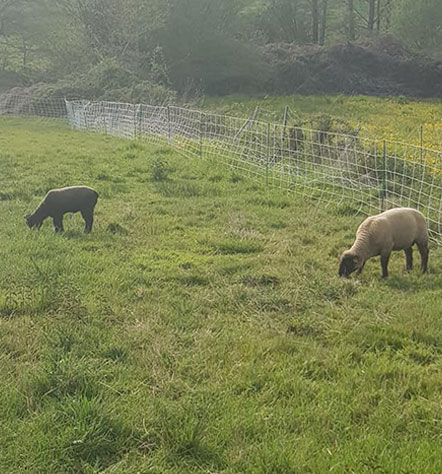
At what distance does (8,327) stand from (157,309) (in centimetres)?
136

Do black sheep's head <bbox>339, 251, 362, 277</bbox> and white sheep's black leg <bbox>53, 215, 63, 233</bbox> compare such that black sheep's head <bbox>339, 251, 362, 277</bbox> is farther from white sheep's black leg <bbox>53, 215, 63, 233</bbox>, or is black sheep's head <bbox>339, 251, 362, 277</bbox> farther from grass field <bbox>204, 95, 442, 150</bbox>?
grass field <bbox>204, 95, 442, 150</bbox>

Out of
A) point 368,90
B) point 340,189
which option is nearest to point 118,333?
point 340,189

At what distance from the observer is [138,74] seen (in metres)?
30.4

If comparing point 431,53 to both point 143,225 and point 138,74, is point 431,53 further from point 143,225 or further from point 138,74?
point 143,225

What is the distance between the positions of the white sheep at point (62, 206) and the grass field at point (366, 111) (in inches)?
320

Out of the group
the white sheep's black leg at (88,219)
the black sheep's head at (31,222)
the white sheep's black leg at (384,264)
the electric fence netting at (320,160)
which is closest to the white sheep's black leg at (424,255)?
the white sheep's black leg at (384,264)

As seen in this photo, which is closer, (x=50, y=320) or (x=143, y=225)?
(x=50, y=320)

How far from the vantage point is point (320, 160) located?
38.7 feet

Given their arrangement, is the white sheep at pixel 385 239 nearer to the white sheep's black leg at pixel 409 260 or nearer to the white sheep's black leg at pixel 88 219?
the white sheep's black leg at pixel 409 260

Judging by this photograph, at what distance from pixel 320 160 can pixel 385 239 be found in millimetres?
5484

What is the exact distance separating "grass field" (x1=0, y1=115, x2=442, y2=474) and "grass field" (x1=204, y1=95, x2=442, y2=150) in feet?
27.5

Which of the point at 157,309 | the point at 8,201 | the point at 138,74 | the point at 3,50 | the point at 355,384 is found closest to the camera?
the point at 355,384

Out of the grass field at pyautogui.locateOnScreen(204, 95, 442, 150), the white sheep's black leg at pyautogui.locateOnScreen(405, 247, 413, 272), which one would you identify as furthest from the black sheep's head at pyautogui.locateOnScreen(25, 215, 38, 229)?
the grass field at pyautogui.locateOnScreen(204, 95, 442, 150)

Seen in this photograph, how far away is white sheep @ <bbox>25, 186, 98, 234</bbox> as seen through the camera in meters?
8.04
